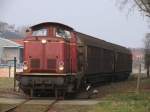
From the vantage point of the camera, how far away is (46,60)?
2442 centimetres

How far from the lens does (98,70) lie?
111ft

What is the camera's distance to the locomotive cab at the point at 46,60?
23891 millimetres

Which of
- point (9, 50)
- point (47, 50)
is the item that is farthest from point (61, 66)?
point (9, 50)

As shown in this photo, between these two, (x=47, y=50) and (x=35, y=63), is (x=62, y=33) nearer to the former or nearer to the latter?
(x=47, y=50)

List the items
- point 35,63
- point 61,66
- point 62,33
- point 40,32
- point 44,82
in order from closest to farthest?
1. point 44,82
2. point 61,66
3. point 35,63
4. point 40,32
5. point 62,33

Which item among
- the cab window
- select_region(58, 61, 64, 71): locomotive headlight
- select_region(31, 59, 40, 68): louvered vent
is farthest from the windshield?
select_region(58, 61, 64, 71): locomotive headlight

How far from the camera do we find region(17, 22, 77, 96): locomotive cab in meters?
23.9

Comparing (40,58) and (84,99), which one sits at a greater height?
(40,58)

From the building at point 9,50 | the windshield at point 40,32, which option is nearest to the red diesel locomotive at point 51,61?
the windshield at point 40,32

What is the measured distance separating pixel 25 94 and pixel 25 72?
193 cm

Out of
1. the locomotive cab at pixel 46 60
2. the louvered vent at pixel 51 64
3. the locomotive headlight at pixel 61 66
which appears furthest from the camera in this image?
the louvered vent at pixel 51 64

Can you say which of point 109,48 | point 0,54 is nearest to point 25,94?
point 109,48

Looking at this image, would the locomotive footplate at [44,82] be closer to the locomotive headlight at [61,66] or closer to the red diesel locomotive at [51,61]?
the red diesel locomotive at [51,61]

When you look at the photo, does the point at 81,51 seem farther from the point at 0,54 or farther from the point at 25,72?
the point at 0,54
